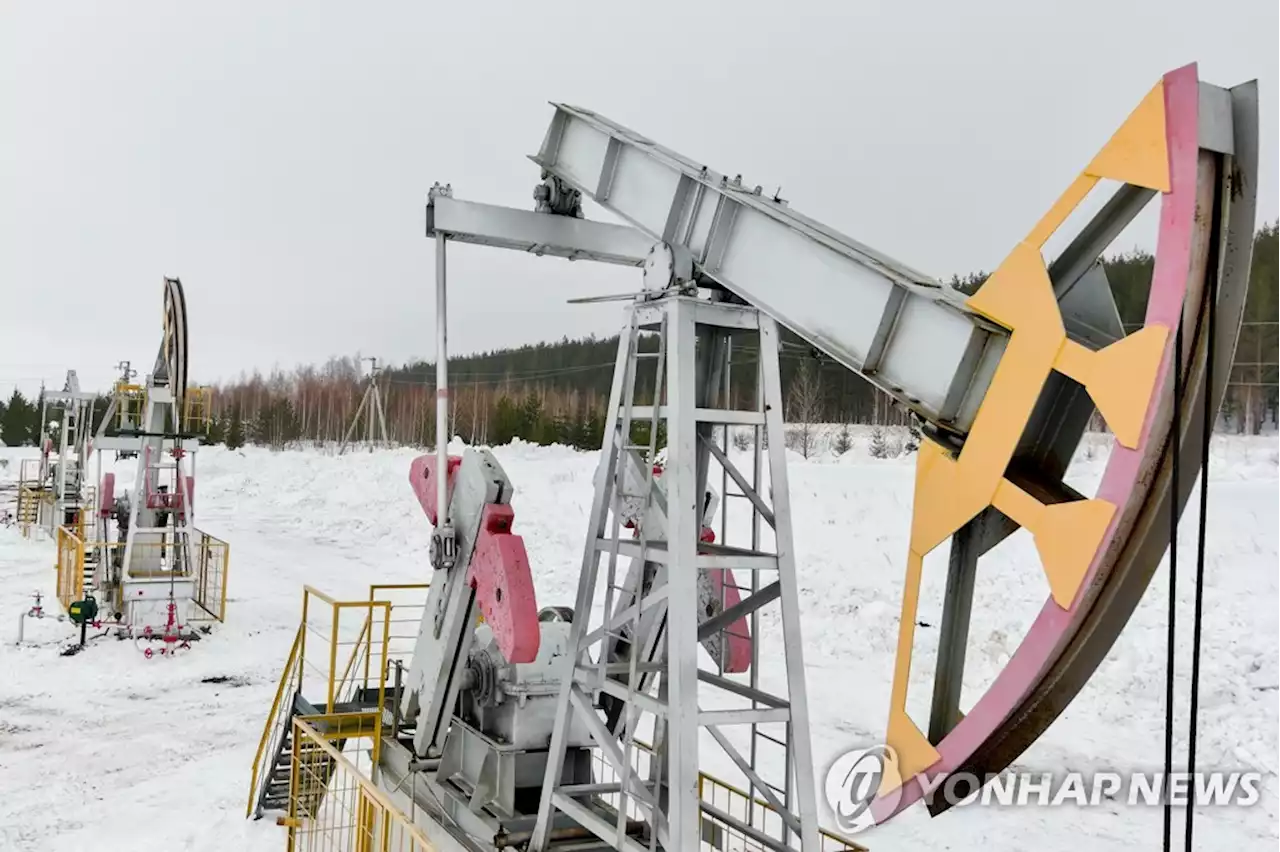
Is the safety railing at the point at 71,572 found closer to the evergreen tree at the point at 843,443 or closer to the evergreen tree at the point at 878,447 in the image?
the evergreen tree at the point at 878,447

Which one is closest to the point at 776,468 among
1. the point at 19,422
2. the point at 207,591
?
the point at 207,591

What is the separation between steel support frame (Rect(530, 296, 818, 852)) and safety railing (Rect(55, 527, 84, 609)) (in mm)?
12834

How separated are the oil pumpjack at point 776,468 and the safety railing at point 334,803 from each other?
0.12 m

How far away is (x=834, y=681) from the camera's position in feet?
37.6

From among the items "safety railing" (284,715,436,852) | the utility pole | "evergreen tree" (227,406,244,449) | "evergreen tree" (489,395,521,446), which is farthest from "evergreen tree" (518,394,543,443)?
"safety railing" (284,715,436,852)

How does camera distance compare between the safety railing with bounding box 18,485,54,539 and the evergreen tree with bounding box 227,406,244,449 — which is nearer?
the safety railing with bounding box 18,485,54,539

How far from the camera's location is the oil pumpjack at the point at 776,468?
104 inches

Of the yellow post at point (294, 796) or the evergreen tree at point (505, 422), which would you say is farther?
the evergreen tree at point (505, 422)

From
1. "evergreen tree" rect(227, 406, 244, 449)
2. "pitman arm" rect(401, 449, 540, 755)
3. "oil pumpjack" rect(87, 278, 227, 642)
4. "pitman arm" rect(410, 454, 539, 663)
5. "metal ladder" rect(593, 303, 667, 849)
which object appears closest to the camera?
"metal ladder" rect(593, 303, 667, 849)

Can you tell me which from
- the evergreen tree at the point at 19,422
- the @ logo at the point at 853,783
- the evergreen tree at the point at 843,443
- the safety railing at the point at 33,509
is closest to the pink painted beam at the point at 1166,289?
the @ logo at the point at 853,783

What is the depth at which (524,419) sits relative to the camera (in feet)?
146

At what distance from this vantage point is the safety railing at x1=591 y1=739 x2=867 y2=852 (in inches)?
202

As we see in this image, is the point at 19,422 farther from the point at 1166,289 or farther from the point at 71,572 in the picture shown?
the point at 1166,289

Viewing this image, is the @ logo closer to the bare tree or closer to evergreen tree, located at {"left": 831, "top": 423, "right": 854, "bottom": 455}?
the bare tree
